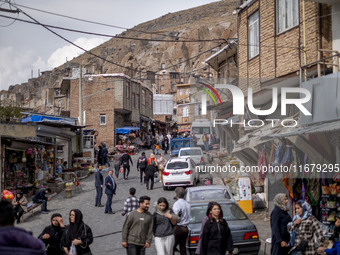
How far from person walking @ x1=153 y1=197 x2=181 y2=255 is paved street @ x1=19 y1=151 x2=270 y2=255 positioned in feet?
9.53

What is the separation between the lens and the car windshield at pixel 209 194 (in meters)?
11.9

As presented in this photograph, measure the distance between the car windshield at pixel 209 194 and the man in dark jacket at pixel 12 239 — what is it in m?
8.39

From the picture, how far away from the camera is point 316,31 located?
1399 cm

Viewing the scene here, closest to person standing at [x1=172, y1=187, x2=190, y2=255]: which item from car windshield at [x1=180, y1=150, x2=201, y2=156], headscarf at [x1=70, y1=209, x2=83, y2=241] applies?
headscarf at [x1=70, y1=209, x2=83, y2=241]

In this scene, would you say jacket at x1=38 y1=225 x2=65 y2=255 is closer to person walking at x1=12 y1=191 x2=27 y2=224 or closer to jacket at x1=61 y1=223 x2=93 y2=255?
jacket at x1=61 y1=223 x2=93 y2=255

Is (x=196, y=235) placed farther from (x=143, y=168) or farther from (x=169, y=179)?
(x=143, y=168)

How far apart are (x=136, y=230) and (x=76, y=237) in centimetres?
110

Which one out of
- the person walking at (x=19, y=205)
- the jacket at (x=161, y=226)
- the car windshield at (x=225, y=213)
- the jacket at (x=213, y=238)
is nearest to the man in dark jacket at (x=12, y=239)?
the jacket at (x=213, y=238)

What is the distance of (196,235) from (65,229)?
335cm

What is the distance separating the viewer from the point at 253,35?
19406 millimetres

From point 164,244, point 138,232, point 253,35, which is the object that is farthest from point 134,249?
point 253,35

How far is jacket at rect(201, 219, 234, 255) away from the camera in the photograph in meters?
7.31

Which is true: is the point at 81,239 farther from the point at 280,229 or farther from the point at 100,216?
the point at 100,216

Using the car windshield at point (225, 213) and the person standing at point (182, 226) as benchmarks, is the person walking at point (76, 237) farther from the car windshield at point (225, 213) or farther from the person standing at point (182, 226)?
the car windshield at point (225, 213)
